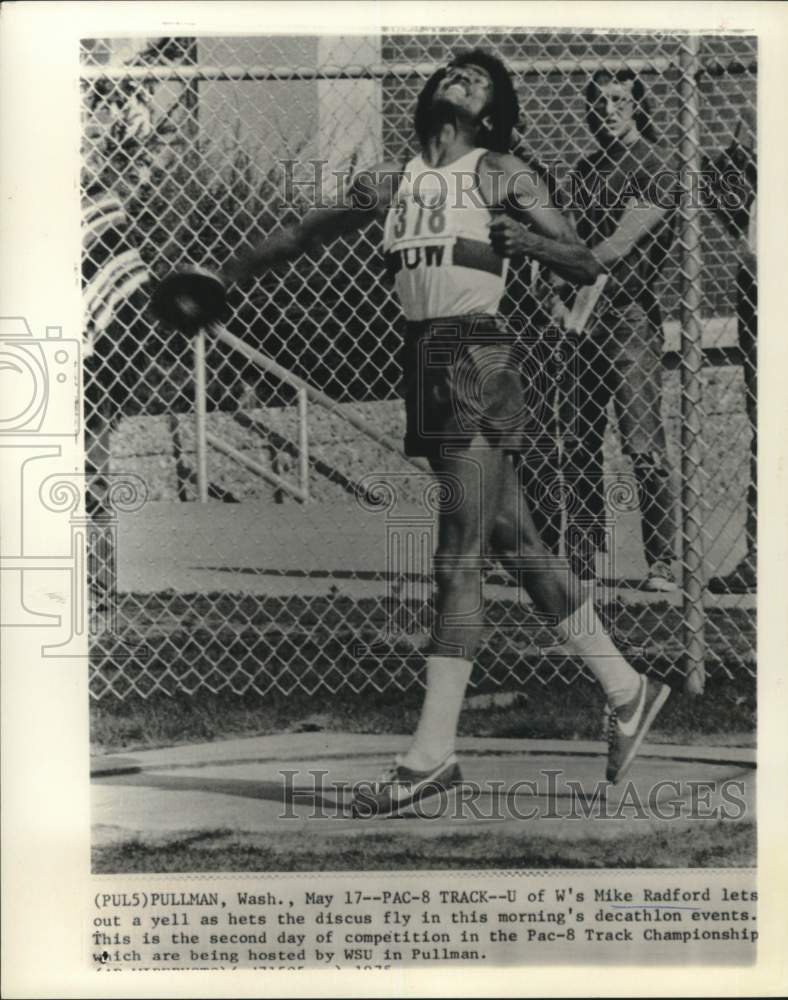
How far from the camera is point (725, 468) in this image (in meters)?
7.54

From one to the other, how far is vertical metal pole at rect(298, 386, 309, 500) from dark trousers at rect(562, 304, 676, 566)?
2.22ft

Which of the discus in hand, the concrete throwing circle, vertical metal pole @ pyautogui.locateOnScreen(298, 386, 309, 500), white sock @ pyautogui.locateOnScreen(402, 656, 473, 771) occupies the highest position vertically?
the discus in hand

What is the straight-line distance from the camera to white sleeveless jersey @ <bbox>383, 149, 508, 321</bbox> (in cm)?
743

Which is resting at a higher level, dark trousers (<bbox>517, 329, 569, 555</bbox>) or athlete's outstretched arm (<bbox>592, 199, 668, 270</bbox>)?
athlete's outstretched arm (<bbox>592, 199, 668, 270</bbox>)

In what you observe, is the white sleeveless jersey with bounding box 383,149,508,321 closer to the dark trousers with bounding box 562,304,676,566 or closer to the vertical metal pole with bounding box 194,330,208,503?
the dark trousers with bounding box 562,304,676,566

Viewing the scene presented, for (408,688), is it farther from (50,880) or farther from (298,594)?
(50,880)

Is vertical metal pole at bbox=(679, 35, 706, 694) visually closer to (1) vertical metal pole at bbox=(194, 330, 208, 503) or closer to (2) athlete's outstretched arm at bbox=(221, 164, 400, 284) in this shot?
(2) athlete's outstretched arm at bbox=(221, 164, 400, 284)

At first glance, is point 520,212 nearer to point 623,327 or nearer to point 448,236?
point 448,236

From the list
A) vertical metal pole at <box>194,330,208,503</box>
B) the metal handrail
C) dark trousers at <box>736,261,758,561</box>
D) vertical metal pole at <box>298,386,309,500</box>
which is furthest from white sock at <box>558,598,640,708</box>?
vertical metal pole at <box>194,330,208,503</box>

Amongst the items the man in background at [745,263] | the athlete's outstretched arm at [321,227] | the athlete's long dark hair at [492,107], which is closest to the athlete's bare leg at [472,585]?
the man in background at [745,263]

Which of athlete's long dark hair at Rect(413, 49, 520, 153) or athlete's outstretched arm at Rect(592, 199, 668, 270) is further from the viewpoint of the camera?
athlete's outstretched arm at Rect(592, 199, 668, 270)

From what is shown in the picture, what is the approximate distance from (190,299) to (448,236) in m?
0.70

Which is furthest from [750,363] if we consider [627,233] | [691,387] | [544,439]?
[544,439]

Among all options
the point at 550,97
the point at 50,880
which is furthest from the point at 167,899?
the point at 550,97
